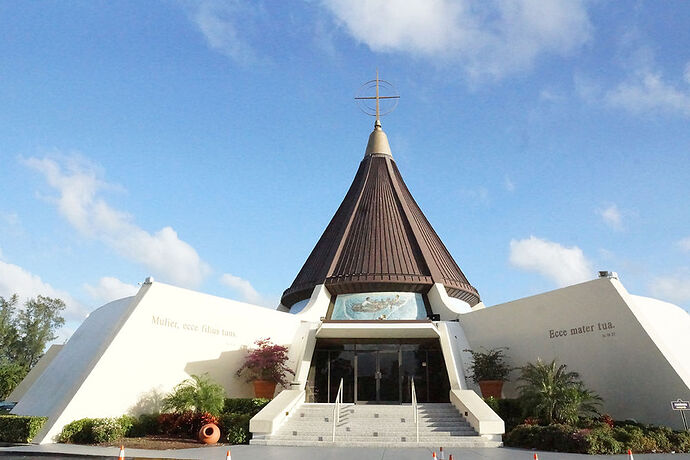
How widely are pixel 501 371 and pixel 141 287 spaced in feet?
47.5

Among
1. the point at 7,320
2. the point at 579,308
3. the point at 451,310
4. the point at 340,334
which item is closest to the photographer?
the point at 579,308

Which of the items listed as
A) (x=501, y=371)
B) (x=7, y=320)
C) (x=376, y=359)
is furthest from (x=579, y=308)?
(x=7, y=320)

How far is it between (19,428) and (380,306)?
53.7 ft

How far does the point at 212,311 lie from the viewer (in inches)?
818

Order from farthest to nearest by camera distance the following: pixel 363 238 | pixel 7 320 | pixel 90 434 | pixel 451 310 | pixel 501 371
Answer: pixel 7 320 < pixel 363 238 < pixel 451 310 < pixel 501 371 < pixel 90 434

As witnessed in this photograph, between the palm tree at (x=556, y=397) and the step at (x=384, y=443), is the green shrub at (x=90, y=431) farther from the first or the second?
the palm tree at (x=556, y=397)

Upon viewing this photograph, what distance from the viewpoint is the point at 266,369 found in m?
20.6

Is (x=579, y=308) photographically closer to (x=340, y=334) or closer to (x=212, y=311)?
(x=340, y=334)

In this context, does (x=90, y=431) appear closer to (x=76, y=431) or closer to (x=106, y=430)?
(x=76, y=431)

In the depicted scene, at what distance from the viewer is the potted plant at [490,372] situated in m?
19.7

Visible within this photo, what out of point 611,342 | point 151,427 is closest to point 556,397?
point 611,342

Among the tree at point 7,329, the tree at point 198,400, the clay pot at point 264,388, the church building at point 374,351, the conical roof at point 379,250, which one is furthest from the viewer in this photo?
the tree at point 7,329

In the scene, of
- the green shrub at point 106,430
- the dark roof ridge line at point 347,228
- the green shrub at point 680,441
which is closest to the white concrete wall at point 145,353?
the green shrub at point 106,430

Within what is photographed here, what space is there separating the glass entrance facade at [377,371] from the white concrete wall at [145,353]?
197 cm
